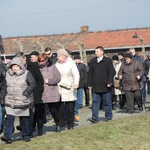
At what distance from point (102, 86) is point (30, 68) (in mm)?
2167

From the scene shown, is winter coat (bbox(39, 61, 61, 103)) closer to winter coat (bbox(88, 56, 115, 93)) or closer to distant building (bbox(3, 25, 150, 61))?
winter coat (bbox(88, 56, 115, 93))

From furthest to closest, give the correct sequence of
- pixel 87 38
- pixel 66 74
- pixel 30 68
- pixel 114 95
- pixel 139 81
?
pixel 87 38, pixel 114 95, pixel 139 81, pixel 66 74, pixel 30 68

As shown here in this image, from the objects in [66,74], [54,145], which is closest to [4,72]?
[66,74]

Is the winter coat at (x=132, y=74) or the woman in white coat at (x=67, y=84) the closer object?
the woman in white coat at (x=67, y=84)

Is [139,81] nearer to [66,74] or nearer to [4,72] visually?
[66,74]

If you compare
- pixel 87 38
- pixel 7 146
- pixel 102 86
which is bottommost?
pixel 7 146

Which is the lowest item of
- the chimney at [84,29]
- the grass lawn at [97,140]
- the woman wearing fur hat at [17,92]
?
the grass lawn at [97,140]

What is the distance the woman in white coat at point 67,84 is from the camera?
10.5 meters

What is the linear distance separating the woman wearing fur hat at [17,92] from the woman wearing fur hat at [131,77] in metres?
4.60

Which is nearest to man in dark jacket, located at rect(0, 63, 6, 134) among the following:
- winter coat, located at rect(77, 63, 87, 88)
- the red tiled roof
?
winter coat, located at rect(77, 63, 87, 88)

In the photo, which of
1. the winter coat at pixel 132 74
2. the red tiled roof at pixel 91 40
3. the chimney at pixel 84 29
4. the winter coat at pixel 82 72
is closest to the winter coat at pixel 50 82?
the winter coat at pixel 132 74

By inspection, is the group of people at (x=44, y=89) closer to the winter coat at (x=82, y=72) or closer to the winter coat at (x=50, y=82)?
the winter coat at (x=50, y=82)

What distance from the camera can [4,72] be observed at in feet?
32.4

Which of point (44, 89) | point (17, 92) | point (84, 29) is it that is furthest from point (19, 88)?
point (84, 29)
